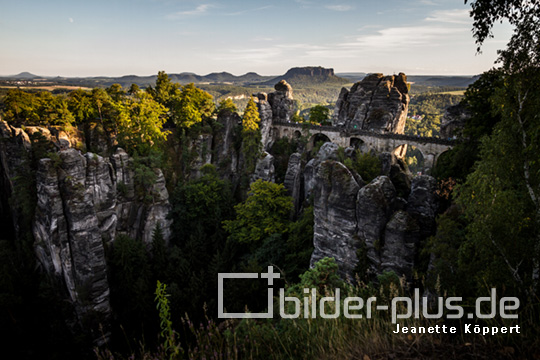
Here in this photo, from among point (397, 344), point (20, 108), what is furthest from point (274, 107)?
point (397, 344)

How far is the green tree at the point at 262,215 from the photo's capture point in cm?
2855

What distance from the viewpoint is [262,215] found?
29094 millimetres

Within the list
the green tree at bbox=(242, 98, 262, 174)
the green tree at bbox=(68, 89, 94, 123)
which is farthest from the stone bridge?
the green tree at bbox=(68, 89, 94, 123)

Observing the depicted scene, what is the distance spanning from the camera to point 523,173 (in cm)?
890

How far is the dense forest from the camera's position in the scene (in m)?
6.51

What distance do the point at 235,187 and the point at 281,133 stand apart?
44.3 ft

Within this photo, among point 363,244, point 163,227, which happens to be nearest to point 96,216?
point 163,227

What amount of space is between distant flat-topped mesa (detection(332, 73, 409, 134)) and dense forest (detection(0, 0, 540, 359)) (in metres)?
9.49

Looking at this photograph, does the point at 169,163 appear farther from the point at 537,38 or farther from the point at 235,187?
the point at 537,38

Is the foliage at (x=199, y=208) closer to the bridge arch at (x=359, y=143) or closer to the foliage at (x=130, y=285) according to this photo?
the foliage at (x=130, y=285)

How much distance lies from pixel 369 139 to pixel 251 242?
2341 centimetres

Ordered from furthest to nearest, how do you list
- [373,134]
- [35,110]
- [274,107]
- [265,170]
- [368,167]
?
[274,107], [373,134], [265,170], [35,110], [368,167]

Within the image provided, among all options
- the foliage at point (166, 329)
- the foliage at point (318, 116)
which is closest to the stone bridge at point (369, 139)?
the foliage at point (318, 116)

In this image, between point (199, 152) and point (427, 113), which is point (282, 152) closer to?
point (199, 152)
